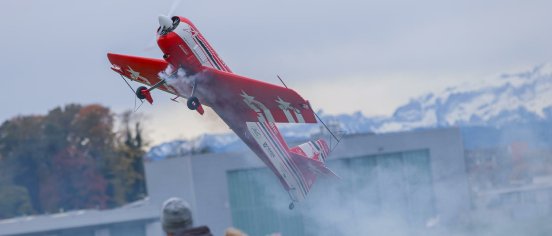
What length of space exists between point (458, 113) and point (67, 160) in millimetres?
28707

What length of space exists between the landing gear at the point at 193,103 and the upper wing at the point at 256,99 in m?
1.51

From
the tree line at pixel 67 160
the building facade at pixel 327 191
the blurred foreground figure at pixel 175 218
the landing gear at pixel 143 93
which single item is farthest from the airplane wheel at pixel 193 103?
the tree line at pixel 67 160

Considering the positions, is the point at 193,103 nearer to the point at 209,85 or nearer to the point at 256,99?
the point at 209,85

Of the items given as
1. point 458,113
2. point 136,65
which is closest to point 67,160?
point 458,113

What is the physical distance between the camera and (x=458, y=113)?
47781 millimetres

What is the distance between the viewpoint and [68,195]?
69.1 m

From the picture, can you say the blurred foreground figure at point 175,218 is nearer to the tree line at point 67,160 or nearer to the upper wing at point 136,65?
the upper wing at point 136,65

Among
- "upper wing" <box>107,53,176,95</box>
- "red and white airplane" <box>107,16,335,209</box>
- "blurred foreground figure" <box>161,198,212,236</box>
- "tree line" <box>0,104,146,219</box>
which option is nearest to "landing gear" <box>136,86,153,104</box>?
"red and white airplane" <box>107,16,335,209</box>

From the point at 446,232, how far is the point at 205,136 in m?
20.1

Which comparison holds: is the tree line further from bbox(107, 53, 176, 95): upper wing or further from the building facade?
bbox(107, 53, 176, 95): upper wing

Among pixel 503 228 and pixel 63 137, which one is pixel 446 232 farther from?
pixel 63 137

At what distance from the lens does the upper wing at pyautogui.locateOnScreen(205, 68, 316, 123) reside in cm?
1977

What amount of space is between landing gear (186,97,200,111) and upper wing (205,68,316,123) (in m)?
1.51

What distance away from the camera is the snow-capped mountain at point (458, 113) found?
1375 inches
